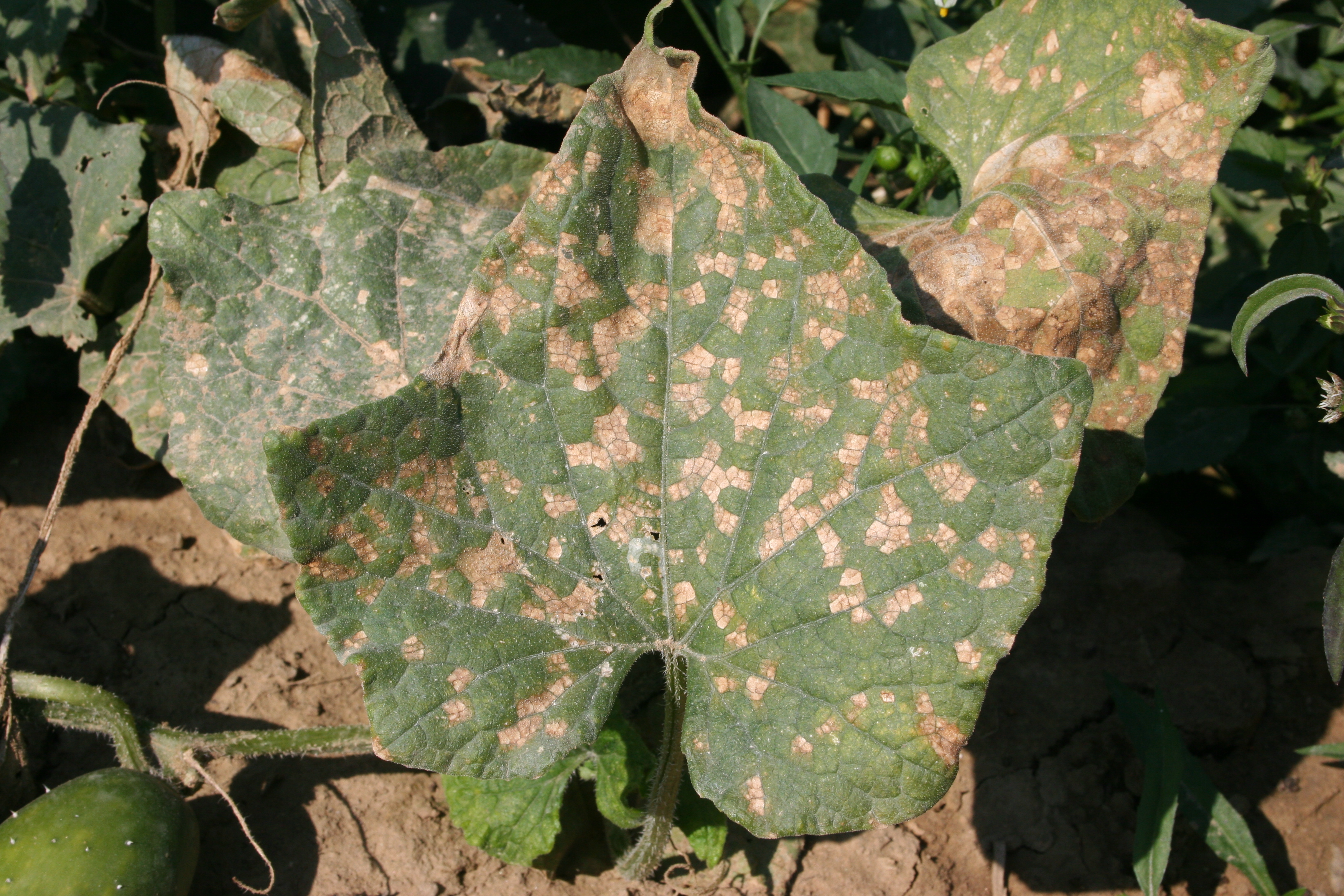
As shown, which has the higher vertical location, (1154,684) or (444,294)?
(444,294)

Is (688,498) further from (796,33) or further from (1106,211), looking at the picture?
(796,33)

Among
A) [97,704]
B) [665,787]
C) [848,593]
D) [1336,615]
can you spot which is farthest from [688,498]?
[97,704]

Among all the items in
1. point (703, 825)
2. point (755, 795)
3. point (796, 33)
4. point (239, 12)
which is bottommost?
point (703, 825)

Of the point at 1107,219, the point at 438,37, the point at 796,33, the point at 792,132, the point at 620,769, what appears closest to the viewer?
the point at 1107,219

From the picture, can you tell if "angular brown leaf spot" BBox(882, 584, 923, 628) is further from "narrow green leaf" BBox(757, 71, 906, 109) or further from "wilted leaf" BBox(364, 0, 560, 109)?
"wilted leaf" BBox(364, 0, 560, 109)

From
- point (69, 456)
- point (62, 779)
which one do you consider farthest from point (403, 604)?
point (62, 779)

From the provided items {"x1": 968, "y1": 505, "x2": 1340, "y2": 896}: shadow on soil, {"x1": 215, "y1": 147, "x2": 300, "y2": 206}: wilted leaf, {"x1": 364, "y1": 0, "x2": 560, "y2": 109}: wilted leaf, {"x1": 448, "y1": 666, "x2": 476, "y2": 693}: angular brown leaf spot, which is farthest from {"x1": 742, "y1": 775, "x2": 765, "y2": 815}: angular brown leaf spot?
{"x1": 364, "y1": 0, "x2": 560, "y2": 109}: wilted leaf

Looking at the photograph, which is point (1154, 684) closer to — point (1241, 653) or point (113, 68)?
point (1241, 653)
